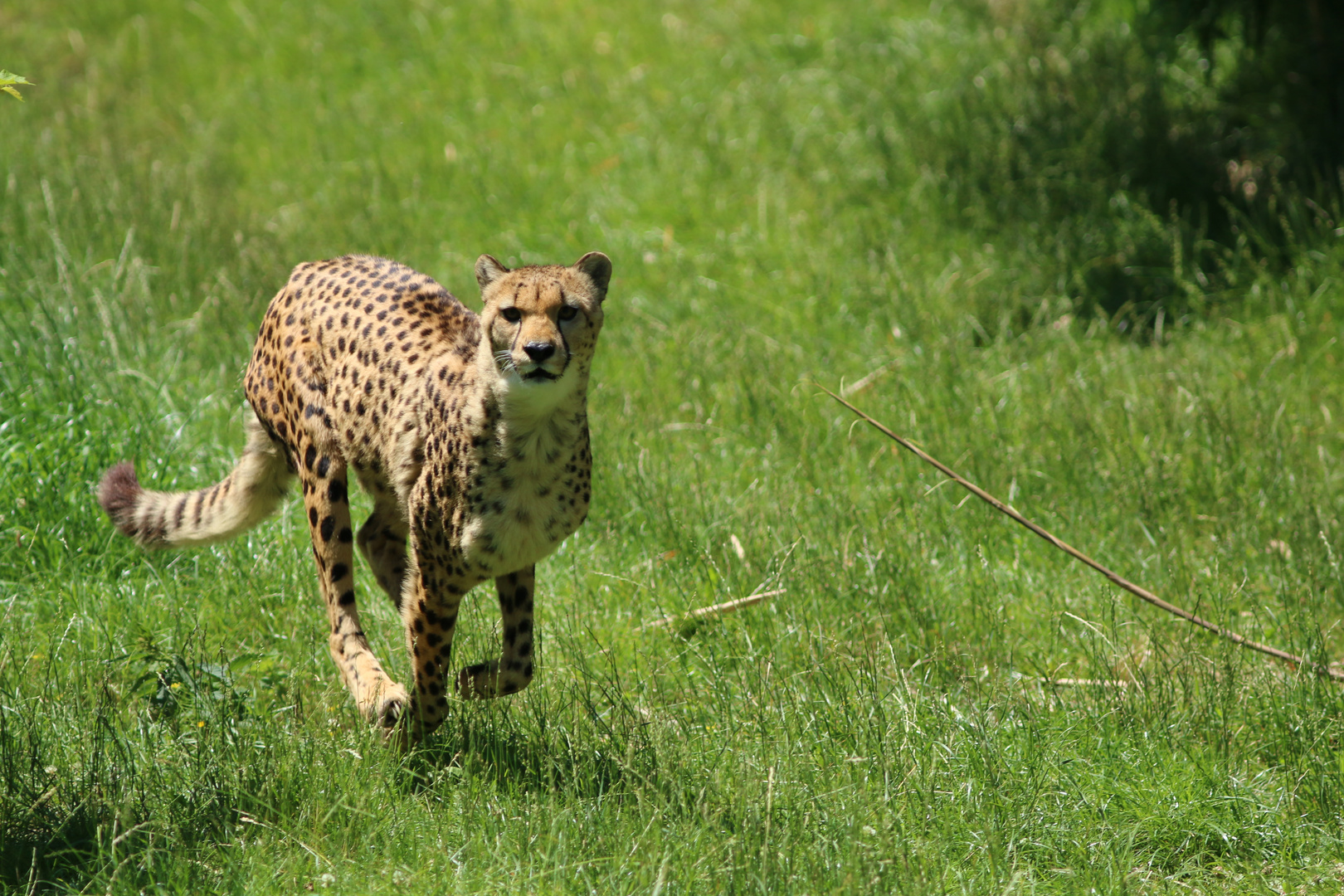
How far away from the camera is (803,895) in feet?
9.55

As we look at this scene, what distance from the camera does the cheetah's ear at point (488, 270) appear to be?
3375 mm

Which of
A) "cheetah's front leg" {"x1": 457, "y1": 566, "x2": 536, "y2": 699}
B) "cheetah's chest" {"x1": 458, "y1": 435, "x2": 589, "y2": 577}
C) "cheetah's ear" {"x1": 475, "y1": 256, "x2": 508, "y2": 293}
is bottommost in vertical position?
"cheetah's front leg" {"x1": 457, "y1": 566, "x2": 536, "y2": 699}

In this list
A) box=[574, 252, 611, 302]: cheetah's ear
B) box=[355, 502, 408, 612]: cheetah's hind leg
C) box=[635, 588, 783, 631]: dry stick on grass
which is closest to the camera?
box=[574, 252, 611, 302]: cheetah's ear

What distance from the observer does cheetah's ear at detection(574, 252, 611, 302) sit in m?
3.37

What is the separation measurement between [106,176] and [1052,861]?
269 inches

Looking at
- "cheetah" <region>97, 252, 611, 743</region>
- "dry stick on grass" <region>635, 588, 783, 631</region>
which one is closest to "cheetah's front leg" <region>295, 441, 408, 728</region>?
"cheetah" <region>97, 252, 611, 743</region>

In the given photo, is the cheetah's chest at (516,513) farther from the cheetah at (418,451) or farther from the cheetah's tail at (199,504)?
the cheetah's tail at (199,504)

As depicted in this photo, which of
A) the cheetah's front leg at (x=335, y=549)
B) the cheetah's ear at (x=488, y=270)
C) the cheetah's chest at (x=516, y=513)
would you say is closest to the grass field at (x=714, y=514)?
the cheetah's front leg at (x=335, y=549)

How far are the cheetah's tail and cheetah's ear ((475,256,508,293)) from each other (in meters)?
1.16

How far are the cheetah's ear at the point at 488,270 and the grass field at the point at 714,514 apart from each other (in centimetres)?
116

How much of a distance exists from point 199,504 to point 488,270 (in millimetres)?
1462

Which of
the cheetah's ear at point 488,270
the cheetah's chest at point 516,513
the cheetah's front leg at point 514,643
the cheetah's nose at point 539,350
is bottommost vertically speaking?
the cheetah's front leg at point 514,643

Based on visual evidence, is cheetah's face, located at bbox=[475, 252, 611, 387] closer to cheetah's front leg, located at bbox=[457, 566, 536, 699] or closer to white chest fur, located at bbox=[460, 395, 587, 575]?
white chest fur, located at bbox=[460, 395, 587, 575]

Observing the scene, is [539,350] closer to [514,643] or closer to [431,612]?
[431,612]
